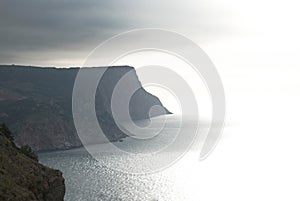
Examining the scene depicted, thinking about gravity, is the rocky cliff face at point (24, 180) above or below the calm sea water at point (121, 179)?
above

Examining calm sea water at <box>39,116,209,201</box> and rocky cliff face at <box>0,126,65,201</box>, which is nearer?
rocky cliff face at <box>0,126,65,201</box>

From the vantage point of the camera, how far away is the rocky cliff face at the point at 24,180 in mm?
A: 54931

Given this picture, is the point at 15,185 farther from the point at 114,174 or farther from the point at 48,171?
the point at 114,174

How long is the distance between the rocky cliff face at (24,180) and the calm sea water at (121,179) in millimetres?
35332

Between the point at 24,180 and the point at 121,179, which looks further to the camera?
the point at 121,179

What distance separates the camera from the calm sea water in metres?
118

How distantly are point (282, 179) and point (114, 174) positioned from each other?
7823cm

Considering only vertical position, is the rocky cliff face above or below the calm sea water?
above

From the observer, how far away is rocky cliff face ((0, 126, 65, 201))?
2163 inches

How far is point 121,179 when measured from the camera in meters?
143

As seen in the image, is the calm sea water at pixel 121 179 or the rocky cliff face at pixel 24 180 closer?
the rocky cliff face at pixel 24 180

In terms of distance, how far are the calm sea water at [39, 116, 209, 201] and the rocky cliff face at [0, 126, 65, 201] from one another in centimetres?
3533

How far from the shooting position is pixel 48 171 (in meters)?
80.3

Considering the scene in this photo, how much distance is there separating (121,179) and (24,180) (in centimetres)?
8149
